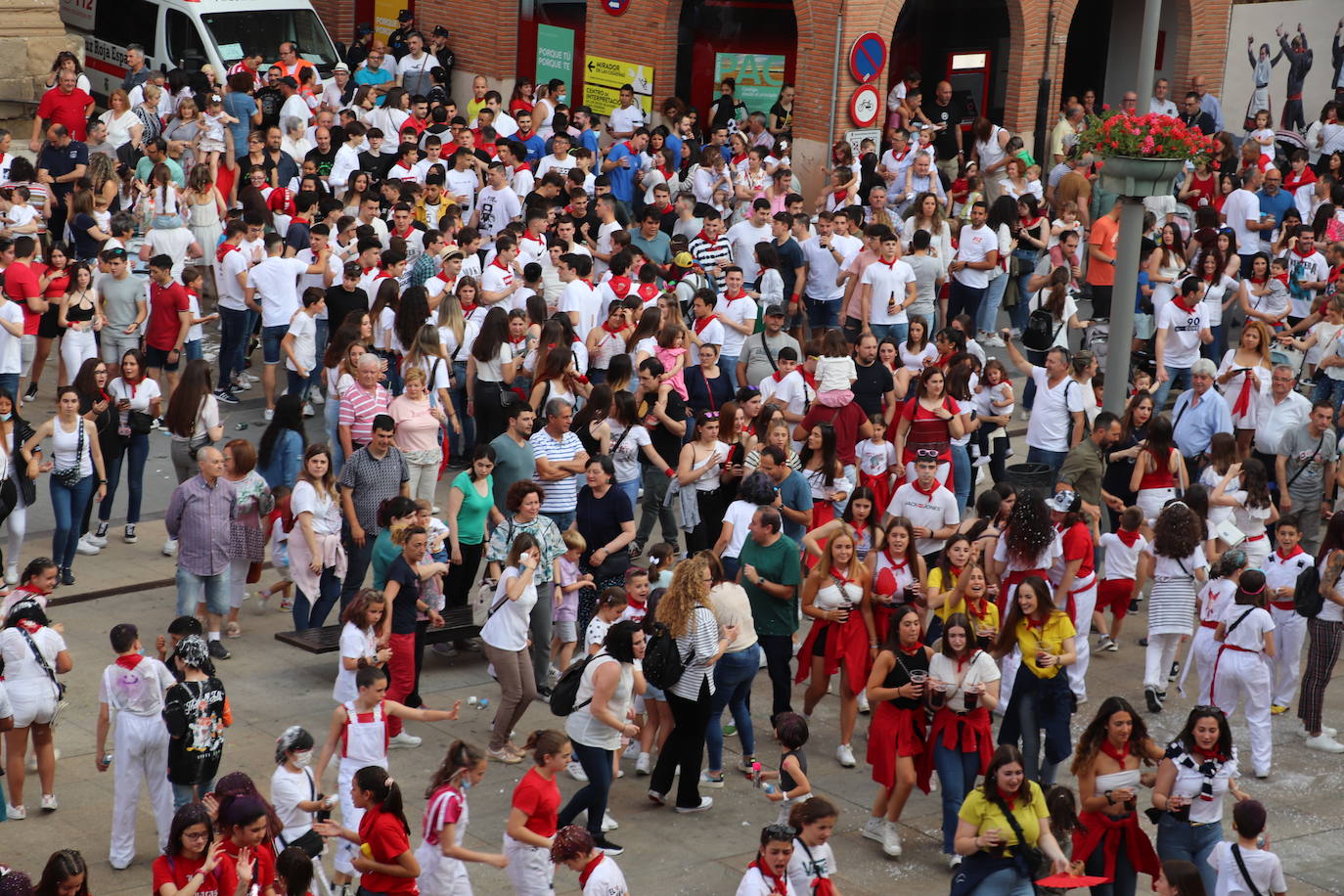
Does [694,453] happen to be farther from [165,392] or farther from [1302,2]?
[1302,2]

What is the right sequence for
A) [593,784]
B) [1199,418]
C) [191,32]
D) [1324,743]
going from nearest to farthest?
[593,784] → [1324,743] → [1199,418] → [191,32]

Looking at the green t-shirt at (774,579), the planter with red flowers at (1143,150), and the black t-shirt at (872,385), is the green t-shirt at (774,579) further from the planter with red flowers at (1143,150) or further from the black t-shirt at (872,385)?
the planter with red flowers at (1143,150)

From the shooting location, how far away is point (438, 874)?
8766 millimetres

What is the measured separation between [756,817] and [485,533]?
3.44m

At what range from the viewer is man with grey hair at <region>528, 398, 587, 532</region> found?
12.8 metres

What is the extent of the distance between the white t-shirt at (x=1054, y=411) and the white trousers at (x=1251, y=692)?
3.36 metres

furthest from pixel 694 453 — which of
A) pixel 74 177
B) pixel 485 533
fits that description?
pixel 74 177

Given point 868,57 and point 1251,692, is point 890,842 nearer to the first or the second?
point 1251,692

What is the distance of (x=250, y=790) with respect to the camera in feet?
27.9

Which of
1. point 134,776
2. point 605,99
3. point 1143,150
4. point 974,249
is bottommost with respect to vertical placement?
point 134,776

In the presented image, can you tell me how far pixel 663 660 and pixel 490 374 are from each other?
17.6ft

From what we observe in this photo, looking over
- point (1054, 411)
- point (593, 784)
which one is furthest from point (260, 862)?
point (1054, 411)

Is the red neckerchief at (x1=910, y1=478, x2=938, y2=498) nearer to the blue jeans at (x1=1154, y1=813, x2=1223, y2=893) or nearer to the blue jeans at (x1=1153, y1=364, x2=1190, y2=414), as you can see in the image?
the blue jeans at (x1=1154, y1=813, x2=1223, y2=893)

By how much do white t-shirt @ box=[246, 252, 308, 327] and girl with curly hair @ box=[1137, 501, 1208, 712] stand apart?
26.1 feet
